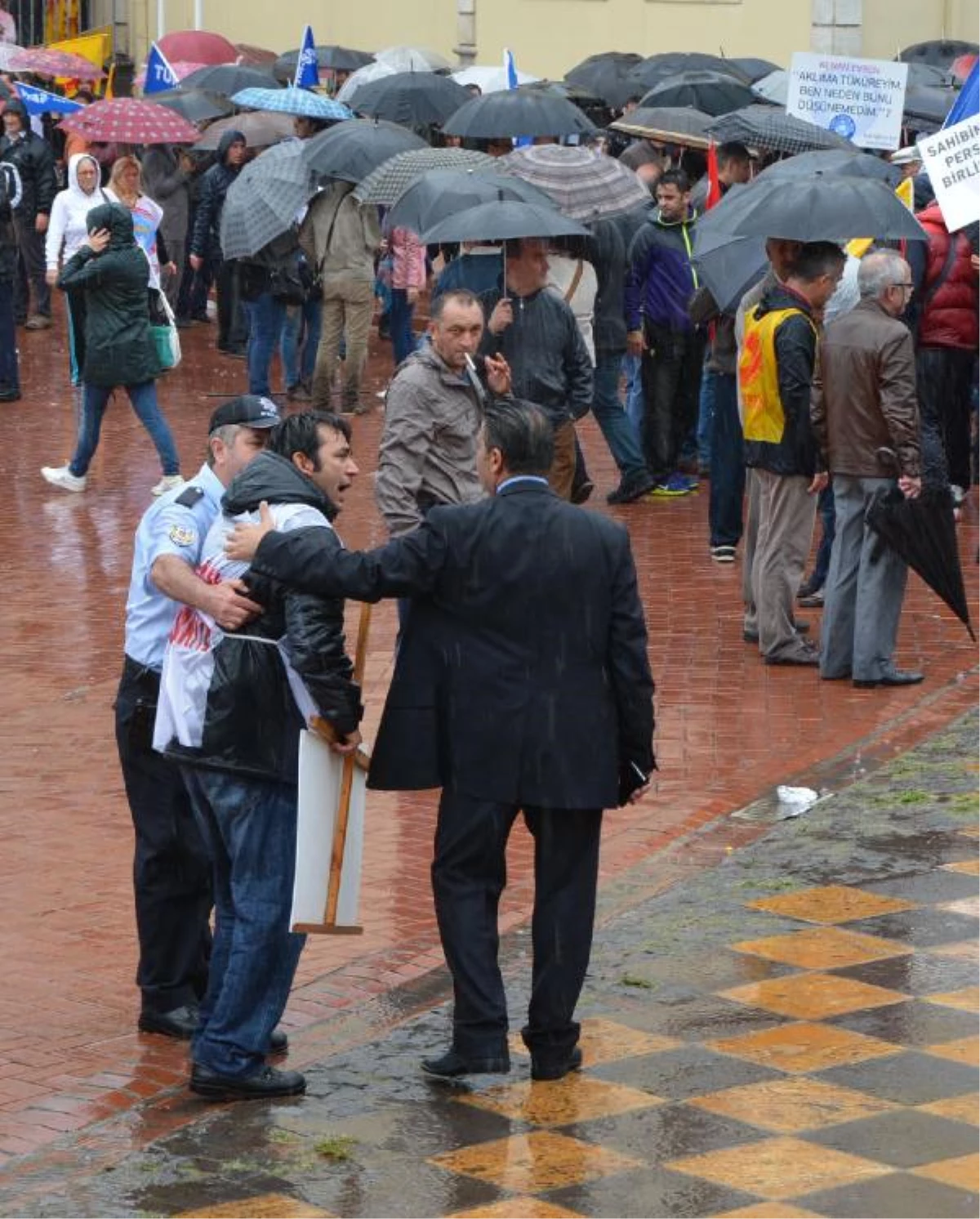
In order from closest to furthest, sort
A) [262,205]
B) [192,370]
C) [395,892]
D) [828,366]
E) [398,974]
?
1. [398,974]
2. [395,892]
3. [828,366]
4. [262,205]
5. [192,370]

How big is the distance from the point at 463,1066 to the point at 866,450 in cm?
490

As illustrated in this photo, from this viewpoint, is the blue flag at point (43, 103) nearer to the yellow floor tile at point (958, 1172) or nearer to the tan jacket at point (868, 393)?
the tan jacket at point (868, 393)

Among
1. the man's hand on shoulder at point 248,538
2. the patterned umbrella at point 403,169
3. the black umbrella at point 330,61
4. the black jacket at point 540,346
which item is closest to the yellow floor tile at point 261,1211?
the man's hand on shoulder at point 248,538

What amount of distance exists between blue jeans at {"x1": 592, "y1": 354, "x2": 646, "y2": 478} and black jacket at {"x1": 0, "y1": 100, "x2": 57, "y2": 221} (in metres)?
8.25

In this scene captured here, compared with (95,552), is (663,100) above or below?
above

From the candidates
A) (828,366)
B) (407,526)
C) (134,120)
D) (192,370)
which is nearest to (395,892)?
(407,526)

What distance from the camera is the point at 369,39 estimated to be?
1515 inches

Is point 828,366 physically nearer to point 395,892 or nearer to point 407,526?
point 407,526

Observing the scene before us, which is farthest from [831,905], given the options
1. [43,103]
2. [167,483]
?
[43,103]

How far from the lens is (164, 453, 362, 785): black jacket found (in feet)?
20.6

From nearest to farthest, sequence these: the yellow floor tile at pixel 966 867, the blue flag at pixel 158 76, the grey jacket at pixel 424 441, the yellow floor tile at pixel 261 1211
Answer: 1. the yellow floor tile at pixel 261 1211
2. the yellow floor tile at pixel 966 867
3. the grey jacket at pixel 424 441
4. the blue flag at pixel 158 76

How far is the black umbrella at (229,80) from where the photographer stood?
26.5m

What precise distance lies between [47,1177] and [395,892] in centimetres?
242

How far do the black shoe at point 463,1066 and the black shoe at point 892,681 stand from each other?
4766 mm
